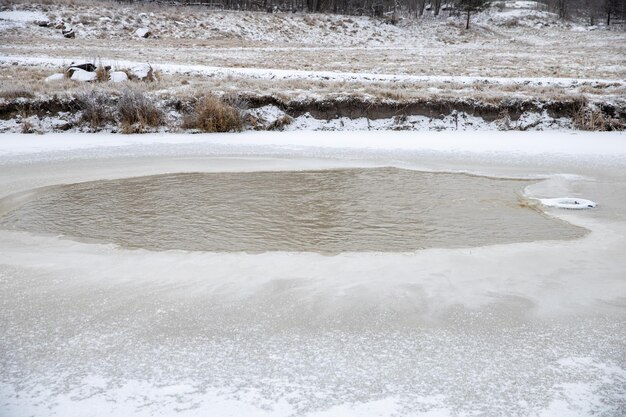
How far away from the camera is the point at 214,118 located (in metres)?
15.4

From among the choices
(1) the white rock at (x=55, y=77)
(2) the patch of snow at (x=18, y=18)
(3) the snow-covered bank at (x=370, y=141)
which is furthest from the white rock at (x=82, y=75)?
(2) the patch of snow at (x=18, y=18)

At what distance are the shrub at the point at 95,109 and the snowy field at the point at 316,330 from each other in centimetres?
874

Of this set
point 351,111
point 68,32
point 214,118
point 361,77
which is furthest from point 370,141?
point 68,32

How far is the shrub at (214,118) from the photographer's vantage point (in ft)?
50.4

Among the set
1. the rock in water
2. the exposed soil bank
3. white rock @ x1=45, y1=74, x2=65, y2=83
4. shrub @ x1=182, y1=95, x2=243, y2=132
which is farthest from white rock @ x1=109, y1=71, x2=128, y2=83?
the rock in water

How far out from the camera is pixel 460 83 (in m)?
19.5

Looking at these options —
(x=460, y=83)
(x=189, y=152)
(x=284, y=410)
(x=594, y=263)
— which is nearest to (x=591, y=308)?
(x=594, y=263)

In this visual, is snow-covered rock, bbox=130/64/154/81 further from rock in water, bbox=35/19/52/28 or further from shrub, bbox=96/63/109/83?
rock in water, bbox=35/19/52/28

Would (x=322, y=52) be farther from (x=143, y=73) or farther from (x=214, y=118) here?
(x=214, y=118)

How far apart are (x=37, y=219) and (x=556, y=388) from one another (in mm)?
6589

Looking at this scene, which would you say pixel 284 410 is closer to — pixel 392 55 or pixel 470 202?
pixel 470 202

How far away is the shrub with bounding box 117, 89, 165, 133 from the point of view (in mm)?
15375

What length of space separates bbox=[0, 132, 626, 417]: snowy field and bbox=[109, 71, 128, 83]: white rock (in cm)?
1185

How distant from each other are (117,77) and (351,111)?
7.54 m
